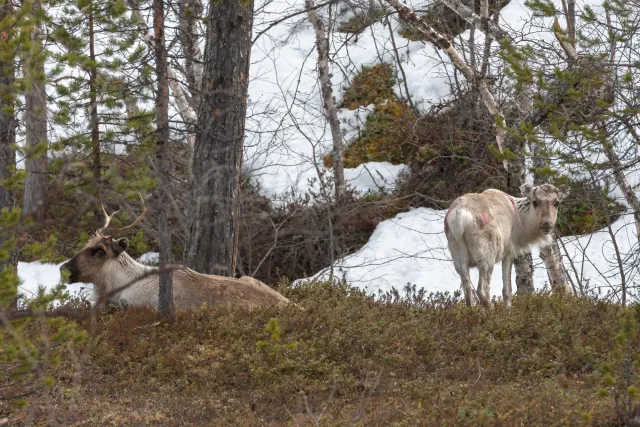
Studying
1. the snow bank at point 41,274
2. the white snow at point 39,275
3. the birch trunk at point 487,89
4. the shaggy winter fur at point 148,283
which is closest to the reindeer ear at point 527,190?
the birch trunk at point 487,89

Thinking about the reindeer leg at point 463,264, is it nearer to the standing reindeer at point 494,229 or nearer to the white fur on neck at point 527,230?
the standing reindeer at point 494,229

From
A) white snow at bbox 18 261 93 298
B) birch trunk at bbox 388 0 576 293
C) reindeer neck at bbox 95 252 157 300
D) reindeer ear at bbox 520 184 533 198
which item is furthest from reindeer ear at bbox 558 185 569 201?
white snow at bbox 18 261 93 298

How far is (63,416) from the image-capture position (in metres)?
7.23

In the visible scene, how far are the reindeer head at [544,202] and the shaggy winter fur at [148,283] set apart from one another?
158 inches

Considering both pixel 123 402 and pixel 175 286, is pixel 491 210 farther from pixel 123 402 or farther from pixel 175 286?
pixel 123 402

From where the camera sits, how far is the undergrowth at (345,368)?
7203 mm

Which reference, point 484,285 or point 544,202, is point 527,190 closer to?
point 544,202

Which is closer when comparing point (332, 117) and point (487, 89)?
point (487, 89)

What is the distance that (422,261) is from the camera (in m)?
17.2

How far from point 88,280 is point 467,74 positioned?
6.56 metres

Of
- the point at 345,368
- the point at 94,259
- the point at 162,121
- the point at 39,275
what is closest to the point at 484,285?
the point at 345,368

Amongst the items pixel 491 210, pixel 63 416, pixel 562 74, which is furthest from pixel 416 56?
pixel 63 416

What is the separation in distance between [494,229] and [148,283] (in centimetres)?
454

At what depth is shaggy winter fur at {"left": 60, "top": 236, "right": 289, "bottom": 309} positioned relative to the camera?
10.2 m
